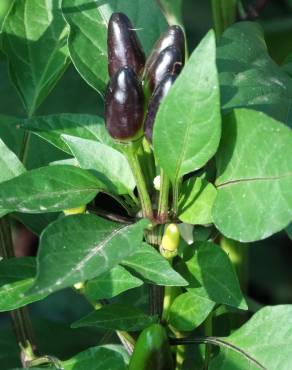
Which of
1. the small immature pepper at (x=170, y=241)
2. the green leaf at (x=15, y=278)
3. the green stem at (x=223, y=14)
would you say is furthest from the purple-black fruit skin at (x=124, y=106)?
the green stem at (x=223, y=14)

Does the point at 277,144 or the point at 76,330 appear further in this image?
the point at 76,330

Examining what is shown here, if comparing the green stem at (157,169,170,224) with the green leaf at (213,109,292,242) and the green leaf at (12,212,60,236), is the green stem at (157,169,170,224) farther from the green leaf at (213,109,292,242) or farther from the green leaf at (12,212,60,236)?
the green leaf at (12,212,60,236)

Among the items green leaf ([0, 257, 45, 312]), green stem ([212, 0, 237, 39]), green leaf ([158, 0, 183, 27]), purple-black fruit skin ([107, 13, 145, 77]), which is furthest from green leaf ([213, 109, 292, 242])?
green leaf ([158, 0, 183, 27])

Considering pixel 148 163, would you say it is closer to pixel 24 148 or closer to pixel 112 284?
pixel 112 284

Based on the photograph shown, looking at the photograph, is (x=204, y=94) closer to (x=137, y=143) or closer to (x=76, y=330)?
(x=137, y=143)

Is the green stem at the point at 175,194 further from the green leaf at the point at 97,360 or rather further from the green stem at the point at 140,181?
the green leaf at the point at 97,360

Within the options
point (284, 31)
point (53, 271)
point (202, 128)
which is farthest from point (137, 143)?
point (284, 31)

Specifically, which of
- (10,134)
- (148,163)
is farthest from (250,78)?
(10,134)
